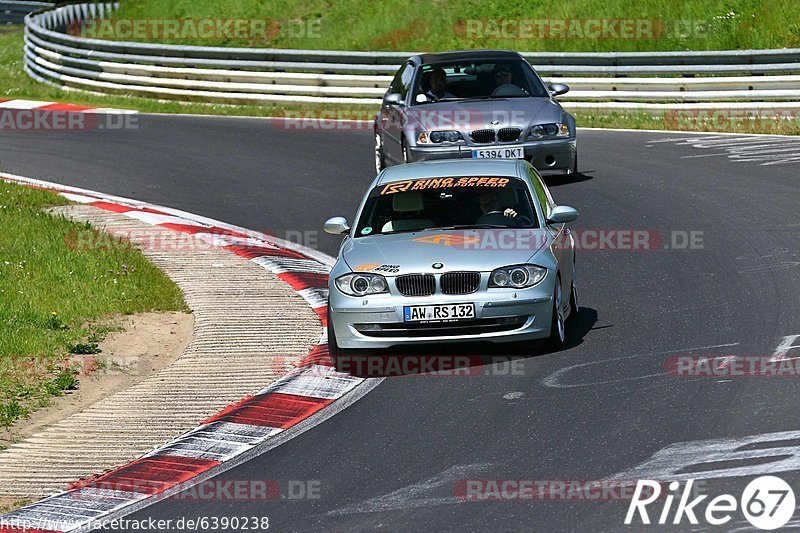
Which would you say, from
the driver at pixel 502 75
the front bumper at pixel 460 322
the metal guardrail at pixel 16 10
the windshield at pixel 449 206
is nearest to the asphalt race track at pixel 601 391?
the front bumper at pixel 460 322

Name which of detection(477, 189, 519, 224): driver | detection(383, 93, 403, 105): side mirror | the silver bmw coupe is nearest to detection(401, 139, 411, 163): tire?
the silver bmw coupe

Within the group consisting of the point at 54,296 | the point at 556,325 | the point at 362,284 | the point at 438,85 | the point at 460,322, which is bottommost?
the point at 54,296

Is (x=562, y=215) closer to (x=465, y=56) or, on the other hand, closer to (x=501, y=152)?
(x=501, y=152)

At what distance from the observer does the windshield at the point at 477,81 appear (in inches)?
689

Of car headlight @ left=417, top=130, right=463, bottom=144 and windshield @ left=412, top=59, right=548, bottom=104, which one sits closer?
car headlight @ left=417, top=130, right=463, bottom=144

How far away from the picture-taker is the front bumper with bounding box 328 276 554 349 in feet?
32.3

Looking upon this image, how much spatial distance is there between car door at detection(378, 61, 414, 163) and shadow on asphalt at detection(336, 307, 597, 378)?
276 inches

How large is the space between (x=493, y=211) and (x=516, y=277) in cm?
106

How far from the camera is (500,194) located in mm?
11047

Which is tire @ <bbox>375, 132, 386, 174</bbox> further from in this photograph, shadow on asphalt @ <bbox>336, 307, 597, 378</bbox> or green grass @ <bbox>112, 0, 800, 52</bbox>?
green grass @ <bbox>112, 0, 800, 52</bbox>

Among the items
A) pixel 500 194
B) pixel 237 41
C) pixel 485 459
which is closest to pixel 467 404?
pixel 485 459

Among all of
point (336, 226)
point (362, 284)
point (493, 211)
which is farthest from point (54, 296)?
point (493, 211)

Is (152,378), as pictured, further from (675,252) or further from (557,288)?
(675,252)

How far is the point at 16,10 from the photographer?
144 feet
